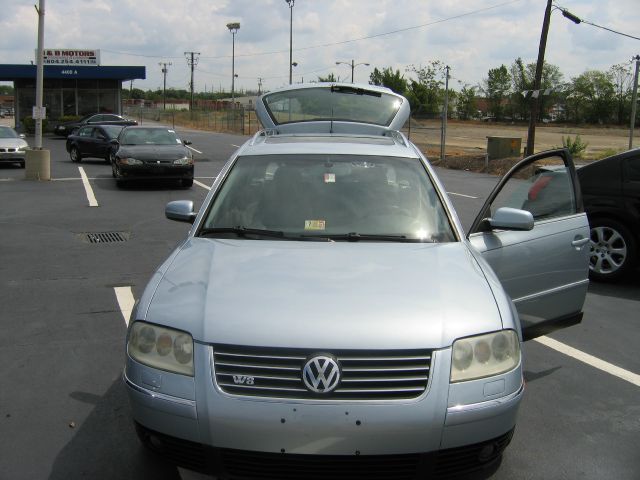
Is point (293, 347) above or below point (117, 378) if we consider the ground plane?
above

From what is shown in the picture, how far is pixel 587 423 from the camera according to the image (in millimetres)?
4082

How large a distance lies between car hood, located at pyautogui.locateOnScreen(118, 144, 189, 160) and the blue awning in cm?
3057

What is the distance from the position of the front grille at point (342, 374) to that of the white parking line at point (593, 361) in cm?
261

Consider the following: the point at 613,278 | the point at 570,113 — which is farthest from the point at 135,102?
the point at 613,278

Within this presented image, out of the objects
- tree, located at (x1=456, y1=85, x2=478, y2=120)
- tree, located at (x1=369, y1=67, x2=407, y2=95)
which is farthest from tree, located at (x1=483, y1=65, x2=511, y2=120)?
tree, located at (x1=369, y1=67, x2=407, y2=95)

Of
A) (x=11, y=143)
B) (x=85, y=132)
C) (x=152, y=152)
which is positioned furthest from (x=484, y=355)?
(x=85, y=132)

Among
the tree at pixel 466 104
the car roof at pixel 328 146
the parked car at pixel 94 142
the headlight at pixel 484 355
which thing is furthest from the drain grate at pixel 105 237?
the tree at pixel 466 104

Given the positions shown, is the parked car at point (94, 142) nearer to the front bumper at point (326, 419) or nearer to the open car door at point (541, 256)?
the open car door at point (541, 256)

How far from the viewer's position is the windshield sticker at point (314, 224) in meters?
4.04

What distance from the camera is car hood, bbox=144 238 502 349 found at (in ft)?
9.45

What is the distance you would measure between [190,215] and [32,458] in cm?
177

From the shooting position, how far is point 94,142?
23969mm

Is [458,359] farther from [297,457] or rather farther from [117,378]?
[117,378]

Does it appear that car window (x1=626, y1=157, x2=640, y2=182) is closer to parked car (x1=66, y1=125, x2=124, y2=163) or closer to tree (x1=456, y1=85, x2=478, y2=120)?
parked car (x1=66, y1=125, x2=124, y2=163)
